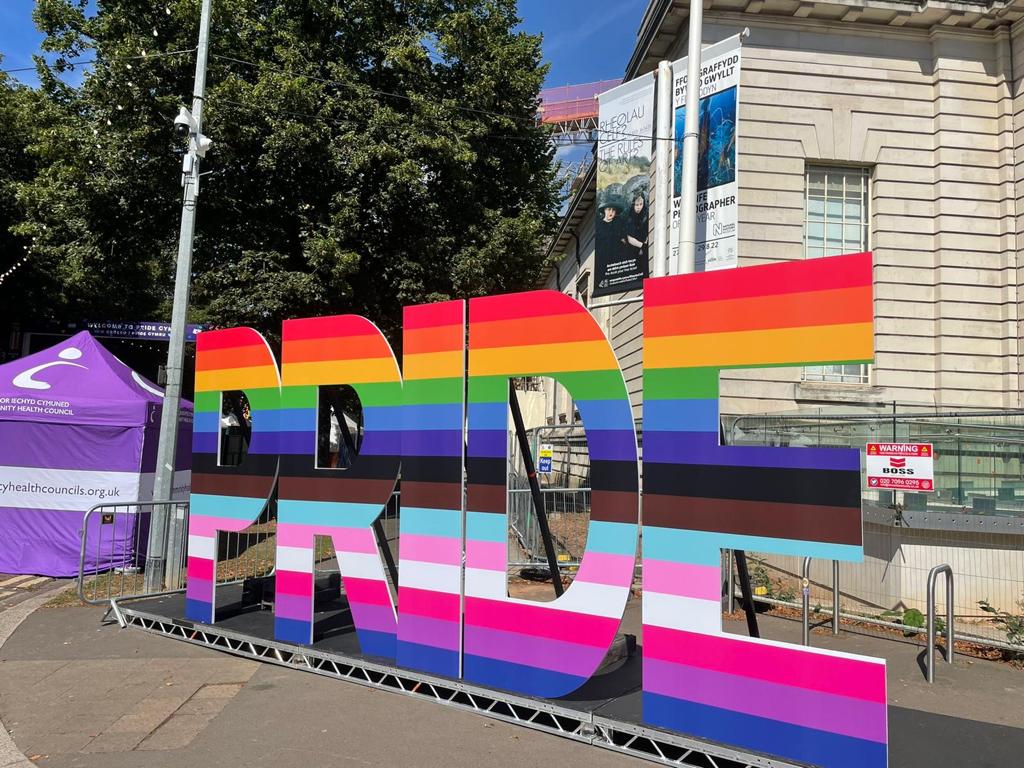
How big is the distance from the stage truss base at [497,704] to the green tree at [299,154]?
958 cm

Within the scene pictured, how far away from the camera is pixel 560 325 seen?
17.4 feet

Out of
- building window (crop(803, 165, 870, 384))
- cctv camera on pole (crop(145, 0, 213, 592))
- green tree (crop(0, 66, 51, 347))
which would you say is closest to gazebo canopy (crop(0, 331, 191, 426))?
cctv camera on pole (crop(145, 0, 213, 592))

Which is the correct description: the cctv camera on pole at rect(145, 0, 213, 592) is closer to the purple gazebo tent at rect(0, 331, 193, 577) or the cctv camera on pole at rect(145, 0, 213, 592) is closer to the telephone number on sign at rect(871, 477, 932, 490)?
the purple gazebo tent at rect(0, 331, 193, 577)

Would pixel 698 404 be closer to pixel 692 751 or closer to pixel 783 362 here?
pixel 783 362

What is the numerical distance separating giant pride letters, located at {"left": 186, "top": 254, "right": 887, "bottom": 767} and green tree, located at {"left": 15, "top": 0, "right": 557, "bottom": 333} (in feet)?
31.9

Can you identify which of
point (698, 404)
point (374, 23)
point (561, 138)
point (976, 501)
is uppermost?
point (561, 138)

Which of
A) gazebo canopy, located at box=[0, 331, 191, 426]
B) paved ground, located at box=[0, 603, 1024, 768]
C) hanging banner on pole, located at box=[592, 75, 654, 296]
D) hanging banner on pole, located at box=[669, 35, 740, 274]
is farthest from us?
gazebo canopy, located at box=[0, 331, 191, 426]

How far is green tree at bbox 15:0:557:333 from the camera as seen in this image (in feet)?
50.0

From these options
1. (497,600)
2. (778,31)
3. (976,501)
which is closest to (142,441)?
(497,600)

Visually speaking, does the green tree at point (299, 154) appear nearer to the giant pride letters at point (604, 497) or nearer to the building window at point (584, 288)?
the building window at point (584, 288)

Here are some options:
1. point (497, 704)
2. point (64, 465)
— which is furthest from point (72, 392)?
point (497, 704)

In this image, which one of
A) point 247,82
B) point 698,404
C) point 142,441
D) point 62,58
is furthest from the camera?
point 62,58

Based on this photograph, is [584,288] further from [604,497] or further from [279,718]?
[279,718]

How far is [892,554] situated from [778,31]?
10.6 meters
